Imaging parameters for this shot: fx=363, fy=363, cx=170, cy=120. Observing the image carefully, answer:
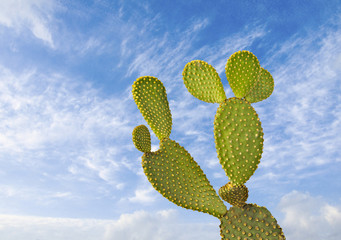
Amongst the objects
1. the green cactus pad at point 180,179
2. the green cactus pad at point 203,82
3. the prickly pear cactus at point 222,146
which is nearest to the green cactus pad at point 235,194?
the prickly pear cactus at point 222,146

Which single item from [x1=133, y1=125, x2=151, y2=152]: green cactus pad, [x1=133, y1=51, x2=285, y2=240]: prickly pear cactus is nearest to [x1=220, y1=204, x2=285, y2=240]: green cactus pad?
[x1=133, y1=51, x2=285, y2=240]: prickly pear cactus

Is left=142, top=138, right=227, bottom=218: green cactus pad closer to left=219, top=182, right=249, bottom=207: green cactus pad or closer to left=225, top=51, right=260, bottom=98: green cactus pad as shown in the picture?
left=219, top=182, right=249, bottom=207: green cactus pad

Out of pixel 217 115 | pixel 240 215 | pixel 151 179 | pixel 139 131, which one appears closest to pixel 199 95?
pixel 217 115

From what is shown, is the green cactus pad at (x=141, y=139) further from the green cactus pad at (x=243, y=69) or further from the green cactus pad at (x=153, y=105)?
the green cactus pad at (x=243, y=69)

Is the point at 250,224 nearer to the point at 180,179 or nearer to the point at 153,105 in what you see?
the point at 180,179

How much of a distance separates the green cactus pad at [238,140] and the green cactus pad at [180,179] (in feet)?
1.42

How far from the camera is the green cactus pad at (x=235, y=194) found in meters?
3.92

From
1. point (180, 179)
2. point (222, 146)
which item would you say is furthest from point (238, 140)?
point (180, 179)

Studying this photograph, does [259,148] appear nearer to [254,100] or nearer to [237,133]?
[237,133]

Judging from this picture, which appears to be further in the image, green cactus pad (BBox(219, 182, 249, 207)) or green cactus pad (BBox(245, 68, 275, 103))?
green cactus pad (BBox(245, 68, 275, 103))

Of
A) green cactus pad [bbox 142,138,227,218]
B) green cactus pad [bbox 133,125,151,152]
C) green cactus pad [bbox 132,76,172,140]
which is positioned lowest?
green cactus pad [bbox 142,138,227,218]

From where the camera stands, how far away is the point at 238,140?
12.8ft

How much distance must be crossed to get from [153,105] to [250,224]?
1820 millimetres

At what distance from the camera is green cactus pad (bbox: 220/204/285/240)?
12.5ft
